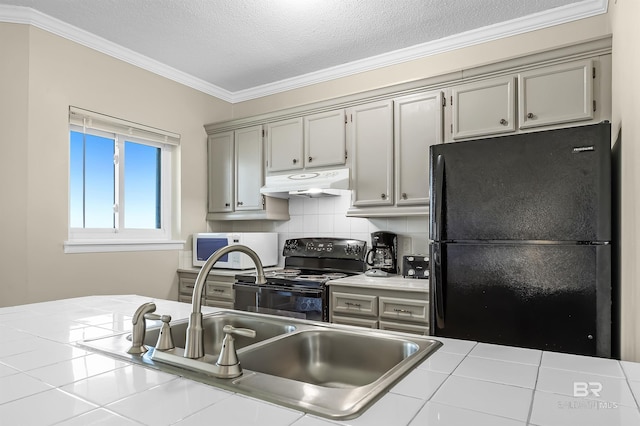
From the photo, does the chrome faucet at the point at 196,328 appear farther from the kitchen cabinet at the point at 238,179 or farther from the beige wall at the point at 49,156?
the kitchen cabinet at the point at 238,179

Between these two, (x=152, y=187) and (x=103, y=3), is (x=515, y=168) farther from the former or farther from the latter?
(x=152, y=187)

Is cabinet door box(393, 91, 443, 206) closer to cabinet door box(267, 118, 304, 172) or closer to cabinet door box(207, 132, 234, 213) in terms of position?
cabinet door box(267, 118, 304, 172)

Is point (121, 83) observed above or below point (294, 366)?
above

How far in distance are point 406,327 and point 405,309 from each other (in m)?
0.11

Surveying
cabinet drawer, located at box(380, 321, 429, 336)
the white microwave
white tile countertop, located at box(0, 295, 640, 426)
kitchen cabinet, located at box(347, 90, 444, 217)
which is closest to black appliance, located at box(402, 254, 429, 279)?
kitchen cabinet, located at box(347, 90, 444, 217)

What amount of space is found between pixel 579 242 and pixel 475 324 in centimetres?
56

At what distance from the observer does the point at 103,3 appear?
8.11ft

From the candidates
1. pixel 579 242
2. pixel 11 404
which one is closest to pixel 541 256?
pixel 579 242

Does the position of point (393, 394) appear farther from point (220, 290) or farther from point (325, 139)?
point (220, 290)

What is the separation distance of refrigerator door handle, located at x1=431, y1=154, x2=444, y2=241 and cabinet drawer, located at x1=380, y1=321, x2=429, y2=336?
65 centimetres

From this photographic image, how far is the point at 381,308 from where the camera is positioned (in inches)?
97.3

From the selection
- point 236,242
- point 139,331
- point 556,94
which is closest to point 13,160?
point 236,242

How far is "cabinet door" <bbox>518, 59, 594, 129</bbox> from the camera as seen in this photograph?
2156 mm

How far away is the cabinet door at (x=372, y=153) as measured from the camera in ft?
9.20
